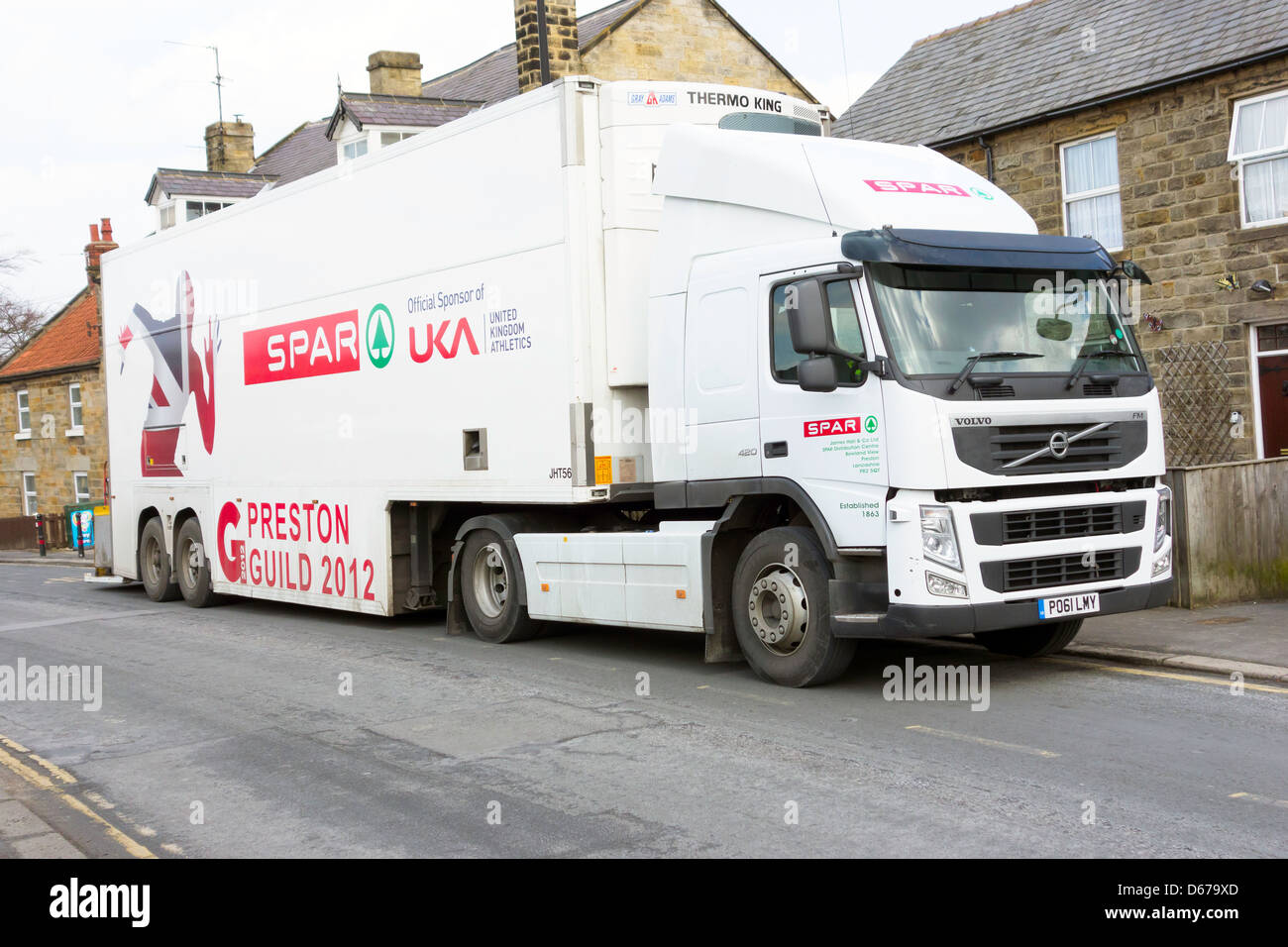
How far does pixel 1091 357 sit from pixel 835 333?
171 centimetres

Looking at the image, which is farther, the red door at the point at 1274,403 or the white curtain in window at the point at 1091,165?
the white curtain in window at the point at 1091,165

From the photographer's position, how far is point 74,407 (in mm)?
41250

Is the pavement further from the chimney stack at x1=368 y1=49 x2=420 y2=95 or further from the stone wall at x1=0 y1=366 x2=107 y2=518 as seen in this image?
the stone wall at x1=0 y1=366 x2=107 y2=518

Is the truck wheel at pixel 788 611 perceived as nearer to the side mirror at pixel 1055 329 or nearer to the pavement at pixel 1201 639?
the side mirror at pixel 1055 329

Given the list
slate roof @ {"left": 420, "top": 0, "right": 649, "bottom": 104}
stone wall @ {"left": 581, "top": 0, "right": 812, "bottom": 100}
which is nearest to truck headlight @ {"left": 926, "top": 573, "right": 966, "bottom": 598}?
slate roof @ {"left": 420, "top": 0, "right": 649, "bottom": 104}

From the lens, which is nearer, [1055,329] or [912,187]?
[1055,329]

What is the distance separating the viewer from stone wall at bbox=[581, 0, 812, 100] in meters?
28.3

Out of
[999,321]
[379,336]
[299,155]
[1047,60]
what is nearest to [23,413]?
[299,155]

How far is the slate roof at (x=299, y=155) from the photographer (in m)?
33.8

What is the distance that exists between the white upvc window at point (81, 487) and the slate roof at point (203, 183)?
12.4m

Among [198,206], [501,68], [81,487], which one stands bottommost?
[81,487]

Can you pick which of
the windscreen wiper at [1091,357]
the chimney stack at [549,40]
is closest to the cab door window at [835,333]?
the windscreen wiper at [1091,357]

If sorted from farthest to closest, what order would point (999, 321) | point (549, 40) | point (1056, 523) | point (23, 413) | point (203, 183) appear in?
point (23, 413)
point (203, 183)
point (549, 40)
point (999, 321)
point (1056, 523)

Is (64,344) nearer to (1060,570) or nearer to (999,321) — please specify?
(999,321)
